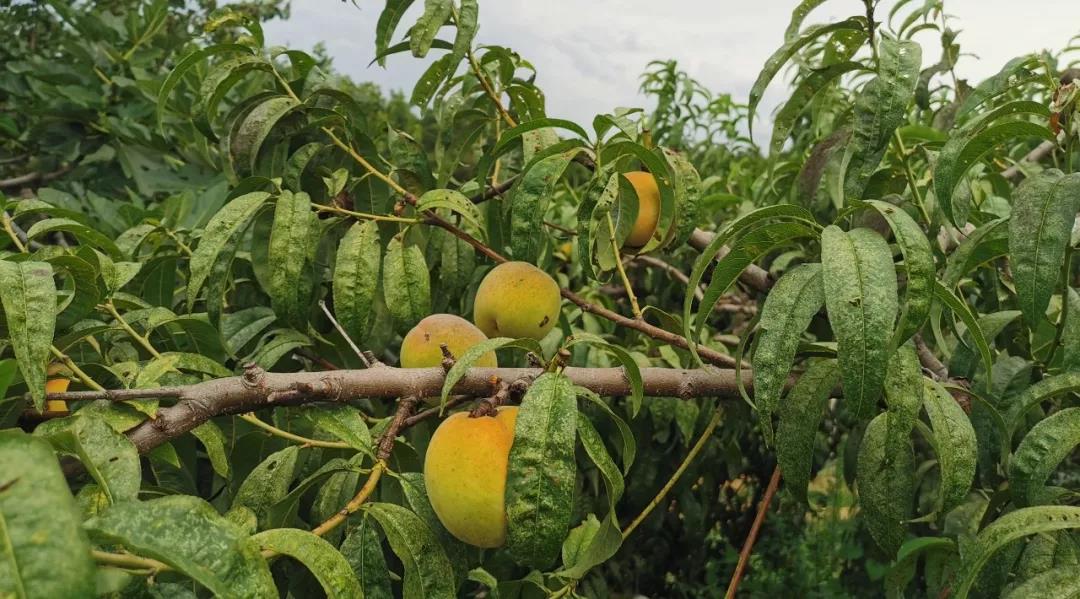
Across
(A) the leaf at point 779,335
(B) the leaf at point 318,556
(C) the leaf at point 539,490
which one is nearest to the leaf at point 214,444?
(B) the leaf at point 318,556

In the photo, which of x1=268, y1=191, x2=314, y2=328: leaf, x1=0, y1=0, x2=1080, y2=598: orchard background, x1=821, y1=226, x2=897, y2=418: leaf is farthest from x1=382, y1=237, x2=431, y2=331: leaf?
x1=821, y1=226, x2=897, y2=418: leaf

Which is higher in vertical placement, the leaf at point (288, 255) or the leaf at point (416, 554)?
the leaf at point (288, 255)

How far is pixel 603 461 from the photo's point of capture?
2.61 feet

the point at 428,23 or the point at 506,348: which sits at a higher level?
the point at 428,23

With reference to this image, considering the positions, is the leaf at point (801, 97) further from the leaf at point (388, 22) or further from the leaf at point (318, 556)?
the leaf at point (318, 556)

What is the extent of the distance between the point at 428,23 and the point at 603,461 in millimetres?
782

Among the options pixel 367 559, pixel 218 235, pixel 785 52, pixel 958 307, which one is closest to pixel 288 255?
pixel 218 235

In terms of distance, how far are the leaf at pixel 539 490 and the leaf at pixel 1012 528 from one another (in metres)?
0.36

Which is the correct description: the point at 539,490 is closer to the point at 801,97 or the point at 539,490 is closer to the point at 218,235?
the point at 218,235

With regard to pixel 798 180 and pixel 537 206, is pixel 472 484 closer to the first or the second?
pixel 537 206

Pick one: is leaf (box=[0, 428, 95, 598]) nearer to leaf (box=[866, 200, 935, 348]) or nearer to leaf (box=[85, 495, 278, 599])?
leaf (box=[85, 495, 278, 599])

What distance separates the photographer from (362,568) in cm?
80

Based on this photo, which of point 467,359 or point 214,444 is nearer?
point 467,359

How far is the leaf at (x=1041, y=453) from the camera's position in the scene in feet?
2.66
